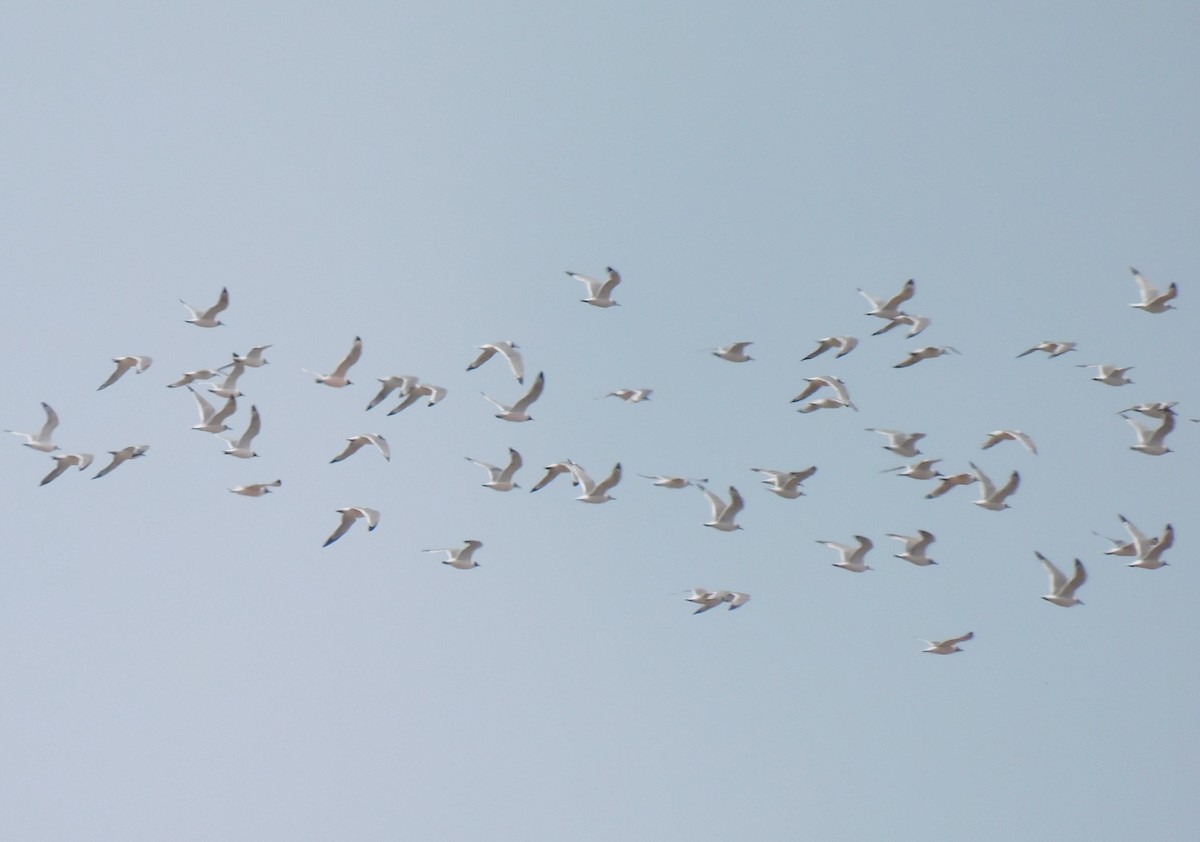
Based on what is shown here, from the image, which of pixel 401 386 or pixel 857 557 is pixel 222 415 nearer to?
pixel 401 386

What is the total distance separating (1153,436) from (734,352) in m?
6.67

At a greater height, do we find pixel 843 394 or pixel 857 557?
pixel 843 394

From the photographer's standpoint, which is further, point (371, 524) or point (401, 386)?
point (401, 386)

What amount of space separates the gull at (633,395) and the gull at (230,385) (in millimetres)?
6034

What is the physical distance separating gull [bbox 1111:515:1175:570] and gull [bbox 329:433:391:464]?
11348mm

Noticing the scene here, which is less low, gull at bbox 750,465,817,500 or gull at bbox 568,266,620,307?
gull at bbox 568,266,620,307

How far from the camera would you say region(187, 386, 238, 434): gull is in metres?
39.5

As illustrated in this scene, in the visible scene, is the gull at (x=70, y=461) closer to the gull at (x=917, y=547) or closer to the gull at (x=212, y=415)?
the gull at (x=212, y=415)

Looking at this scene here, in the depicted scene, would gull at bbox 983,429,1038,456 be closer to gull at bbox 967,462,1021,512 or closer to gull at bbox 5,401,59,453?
gull at bbox 967,462,1021,512

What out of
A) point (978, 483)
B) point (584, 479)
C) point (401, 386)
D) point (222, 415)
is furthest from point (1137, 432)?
point (222, 415)

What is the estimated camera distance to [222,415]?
39625mm

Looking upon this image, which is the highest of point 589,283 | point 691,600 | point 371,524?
point 589,283

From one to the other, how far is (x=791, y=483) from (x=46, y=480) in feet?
38.3

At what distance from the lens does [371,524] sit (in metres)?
36.1
